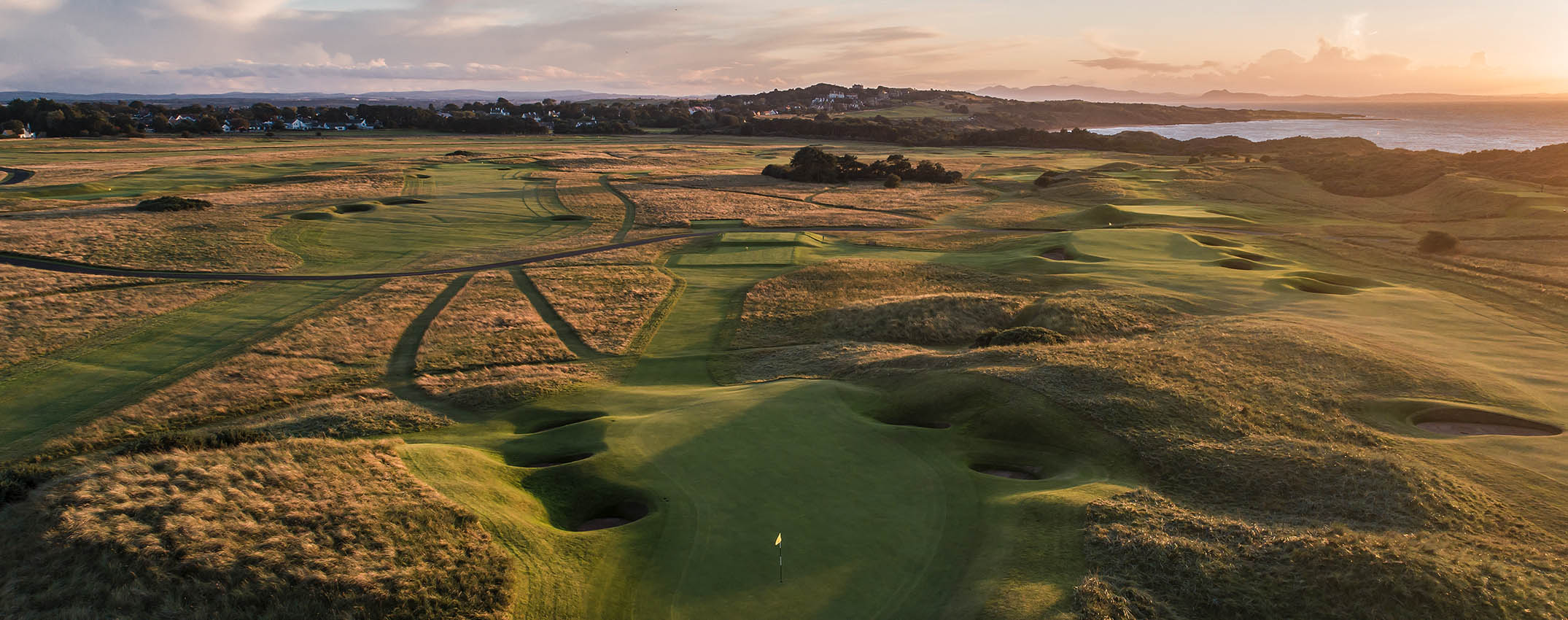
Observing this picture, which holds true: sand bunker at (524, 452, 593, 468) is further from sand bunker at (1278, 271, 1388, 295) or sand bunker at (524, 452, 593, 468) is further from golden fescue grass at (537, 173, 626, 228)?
golden fescue grass at (537, 173, 626, 228)

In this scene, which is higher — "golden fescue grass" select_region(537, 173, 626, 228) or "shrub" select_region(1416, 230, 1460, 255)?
"golden fescue grass" select_region(537, 173, 626, 228)

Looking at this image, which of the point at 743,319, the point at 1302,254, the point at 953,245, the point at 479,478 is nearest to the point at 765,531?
the point at 479,478

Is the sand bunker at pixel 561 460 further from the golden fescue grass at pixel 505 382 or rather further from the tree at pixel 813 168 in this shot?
the tree at pixel 813 168

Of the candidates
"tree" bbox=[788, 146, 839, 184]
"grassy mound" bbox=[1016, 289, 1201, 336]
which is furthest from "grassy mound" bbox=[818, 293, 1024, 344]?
"tree" bbox=[788, 146, 839, 184]

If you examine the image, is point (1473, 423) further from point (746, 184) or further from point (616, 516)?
point (746, 184)

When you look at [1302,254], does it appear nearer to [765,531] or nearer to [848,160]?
[765,531]

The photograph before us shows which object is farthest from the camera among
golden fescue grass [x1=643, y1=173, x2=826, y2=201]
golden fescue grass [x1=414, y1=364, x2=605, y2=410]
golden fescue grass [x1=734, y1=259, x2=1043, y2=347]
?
golden fescue grass [x1=643, y1=173, x2=826, y2=201]

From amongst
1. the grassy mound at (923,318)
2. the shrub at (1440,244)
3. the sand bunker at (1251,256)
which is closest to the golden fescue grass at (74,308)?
the grassy mound at (923,318)
